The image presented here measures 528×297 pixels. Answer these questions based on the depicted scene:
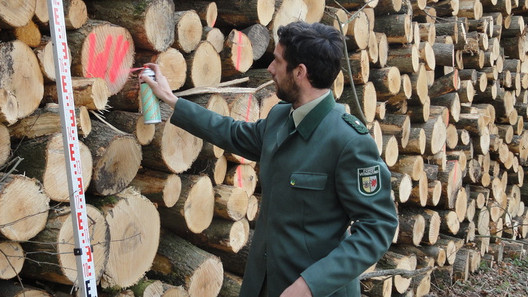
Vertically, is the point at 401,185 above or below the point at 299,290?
below

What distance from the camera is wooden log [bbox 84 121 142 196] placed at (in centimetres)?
236

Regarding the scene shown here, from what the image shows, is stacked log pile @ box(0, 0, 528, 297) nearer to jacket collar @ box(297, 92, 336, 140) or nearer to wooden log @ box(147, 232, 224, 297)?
wooden log @ box(147, 232, 224, 297)

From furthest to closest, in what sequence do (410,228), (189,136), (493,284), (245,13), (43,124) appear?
(493,284), (410,228), (245,13), (189,136), (43,124)

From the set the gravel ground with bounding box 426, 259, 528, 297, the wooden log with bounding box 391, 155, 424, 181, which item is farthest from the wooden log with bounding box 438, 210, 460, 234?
the wooden log with bounding box 391, 155, 424, 181

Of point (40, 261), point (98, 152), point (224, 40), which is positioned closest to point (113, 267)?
point (40, 261)

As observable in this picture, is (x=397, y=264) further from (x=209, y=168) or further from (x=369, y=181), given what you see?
(x=369, y=181)

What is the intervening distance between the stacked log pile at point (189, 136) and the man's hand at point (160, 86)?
5.2 inches

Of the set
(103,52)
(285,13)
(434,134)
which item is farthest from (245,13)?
(434,134)

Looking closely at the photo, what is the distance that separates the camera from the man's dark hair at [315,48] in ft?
7.00

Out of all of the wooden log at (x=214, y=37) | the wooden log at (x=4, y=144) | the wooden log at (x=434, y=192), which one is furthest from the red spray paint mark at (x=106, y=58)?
the wooden log at (x=434, y=192)

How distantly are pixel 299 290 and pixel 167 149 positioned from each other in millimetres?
1082

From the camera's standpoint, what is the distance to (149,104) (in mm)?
2516

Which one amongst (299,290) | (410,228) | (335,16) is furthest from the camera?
(410,228)

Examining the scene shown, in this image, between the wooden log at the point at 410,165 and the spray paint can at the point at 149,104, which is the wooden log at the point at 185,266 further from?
the wooden log at the point at 410,165
